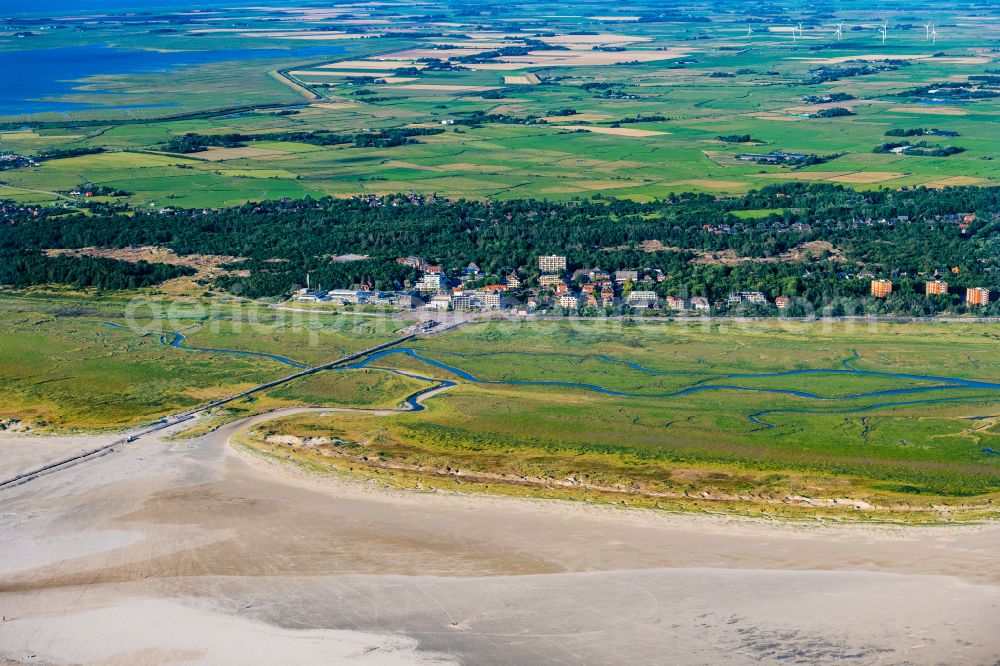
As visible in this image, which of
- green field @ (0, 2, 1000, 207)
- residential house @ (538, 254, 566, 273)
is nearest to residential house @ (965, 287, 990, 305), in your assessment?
residential house @ (538, 254, 566, 273)

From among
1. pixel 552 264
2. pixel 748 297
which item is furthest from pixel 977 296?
pixel 552 264

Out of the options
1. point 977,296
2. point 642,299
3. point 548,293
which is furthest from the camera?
point 548,293

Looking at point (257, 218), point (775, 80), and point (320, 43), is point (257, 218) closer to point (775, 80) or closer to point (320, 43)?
point (775, 80)

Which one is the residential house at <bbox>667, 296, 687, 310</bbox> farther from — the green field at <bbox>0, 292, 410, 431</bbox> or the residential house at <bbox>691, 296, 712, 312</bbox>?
the green field at <bbox>0, 292, 410, 431</bbox>

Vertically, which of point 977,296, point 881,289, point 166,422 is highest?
point 881,289

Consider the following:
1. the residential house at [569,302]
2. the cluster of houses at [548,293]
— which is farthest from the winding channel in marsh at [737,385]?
the cluster of houses at [548,293]

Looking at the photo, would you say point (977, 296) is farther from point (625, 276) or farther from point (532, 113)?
point (532, 113)
